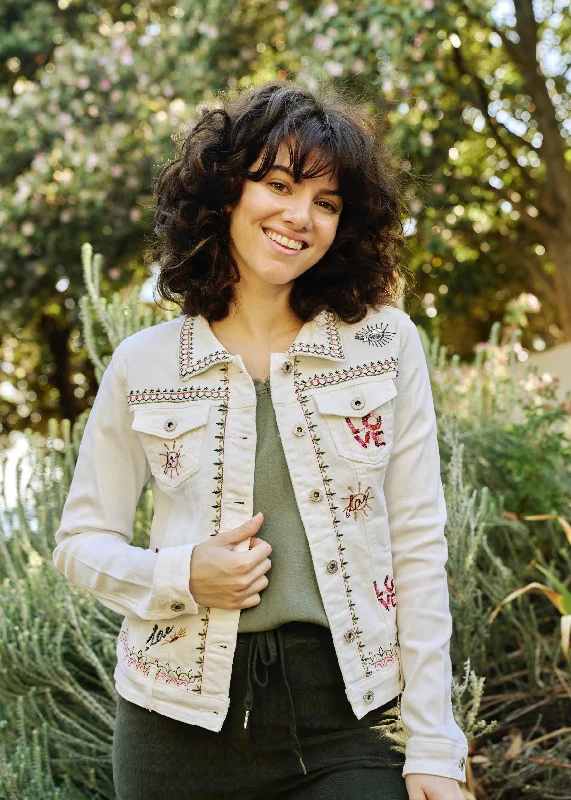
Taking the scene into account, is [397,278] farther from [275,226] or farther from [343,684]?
[343,684]

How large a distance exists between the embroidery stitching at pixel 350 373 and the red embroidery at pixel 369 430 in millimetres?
72

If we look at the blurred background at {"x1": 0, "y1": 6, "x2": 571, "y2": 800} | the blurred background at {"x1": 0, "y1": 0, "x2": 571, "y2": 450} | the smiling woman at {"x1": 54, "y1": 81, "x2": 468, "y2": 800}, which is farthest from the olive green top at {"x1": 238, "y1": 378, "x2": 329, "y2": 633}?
the blurred background at {"x1": 0, "y1": 0, "x2": 571, "y2": 450}

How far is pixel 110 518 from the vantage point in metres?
1.62

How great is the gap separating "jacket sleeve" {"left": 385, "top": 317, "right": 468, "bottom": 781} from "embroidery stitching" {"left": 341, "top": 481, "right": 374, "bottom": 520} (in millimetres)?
61

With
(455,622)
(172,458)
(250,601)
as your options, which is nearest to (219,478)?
(172,458)

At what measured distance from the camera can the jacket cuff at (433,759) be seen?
4.71 ft

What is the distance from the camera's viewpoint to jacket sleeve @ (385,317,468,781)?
4.78ft

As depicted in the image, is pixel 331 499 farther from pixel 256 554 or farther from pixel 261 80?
pixel 261 80

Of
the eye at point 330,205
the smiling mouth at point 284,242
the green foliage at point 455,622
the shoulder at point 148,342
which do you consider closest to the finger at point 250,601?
the shoulder at point 148,342

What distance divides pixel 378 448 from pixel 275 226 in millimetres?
407

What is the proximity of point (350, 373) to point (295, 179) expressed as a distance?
1.09 ft

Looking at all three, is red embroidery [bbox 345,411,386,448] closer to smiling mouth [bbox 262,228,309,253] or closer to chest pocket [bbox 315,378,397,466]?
chest pocket [bbox 315,378,397,466]

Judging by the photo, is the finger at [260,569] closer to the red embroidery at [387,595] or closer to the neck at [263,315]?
the red embroidery at [387,595]

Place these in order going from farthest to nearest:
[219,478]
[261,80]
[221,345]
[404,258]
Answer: [261,80]
[404,258]
[221,345]
[219,478]
